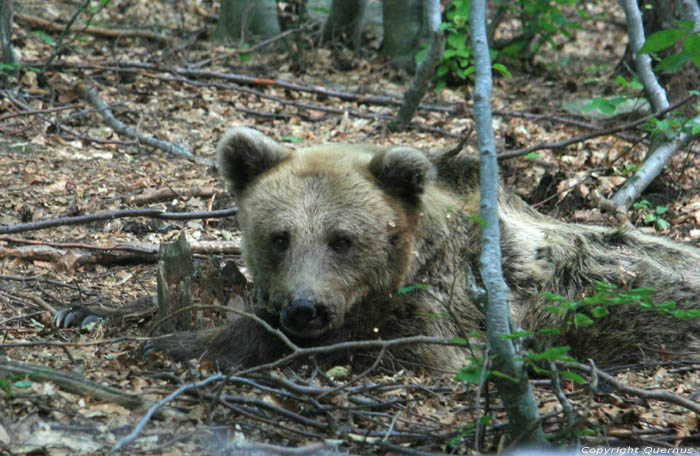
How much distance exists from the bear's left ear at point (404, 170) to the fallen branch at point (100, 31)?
833 centimetres

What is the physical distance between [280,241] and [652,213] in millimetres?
5032

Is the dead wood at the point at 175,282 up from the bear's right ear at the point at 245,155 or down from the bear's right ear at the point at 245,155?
down

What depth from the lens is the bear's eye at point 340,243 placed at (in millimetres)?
4570

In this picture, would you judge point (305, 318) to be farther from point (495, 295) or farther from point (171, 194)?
point (171, 194)

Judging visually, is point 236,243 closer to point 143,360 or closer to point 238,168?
point 238,168

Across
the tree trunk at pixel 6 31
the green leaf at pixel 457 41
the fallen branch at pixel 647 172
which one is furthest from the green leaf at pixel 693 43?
the tree trunk at pixel 6 31

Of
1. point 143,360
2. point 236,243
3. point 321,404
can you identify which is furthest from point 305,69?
point 321,404

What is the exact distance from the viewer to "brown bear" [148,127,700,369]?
14.7ft

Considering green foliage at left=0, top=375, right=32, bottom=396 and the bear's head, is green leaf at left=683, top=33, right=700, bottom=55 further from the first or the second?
green foliage at left=0, top=375, right=32, bottom=396

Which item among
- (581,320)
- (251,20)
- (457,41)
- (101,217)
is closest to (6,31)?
(251,20)

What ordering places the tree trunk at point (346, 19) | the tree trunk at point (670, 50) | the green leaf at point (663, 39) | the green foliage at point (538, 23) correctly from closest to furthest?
the green leaf at point (663, 39) → the tree trunk at point (670, 50) → the green foliage at point (538, 23) → the tree trunk at point (346, 19)

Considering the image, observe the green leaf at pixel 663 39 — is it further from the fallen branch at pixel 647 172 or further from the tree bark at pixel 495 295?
the fallen branch at pixel 647 172

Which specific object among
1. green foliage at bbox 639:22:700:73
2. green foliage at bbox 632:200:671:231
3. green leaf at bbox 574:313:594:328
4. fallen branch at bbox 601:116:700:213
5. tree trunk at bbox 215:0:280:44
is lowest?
green foliage at bbox 632:200:671:231

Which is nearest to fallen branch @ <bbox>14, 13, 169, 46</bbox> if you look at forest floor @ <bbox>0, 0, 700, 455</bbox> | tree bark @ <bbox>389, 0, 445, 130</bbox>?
forest floor @ <bbox>0, 0, 700, 455</bbox>
